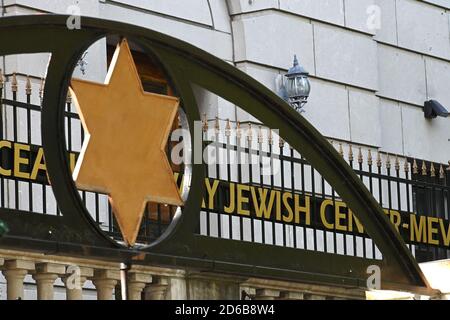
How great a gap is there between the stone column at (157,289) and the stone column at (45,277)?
0.77 metres

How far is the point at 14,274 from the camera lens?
933cm

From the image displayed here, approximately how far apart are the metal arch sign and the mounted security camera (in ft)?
21.4

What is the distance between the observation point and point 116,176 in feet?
31.9

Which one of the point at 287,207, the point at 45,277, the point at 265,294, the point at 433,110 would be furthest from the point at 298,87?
the point at 45,277

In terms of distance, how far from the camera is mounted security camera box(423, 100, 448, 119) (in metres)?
18.1

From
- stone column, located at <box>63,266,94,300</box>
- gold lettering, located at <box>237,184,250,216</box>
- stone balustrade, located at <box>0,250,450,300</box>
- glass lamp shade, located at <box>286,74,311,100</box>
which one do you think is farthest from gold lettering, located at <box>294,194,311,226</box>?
glass lamp shade, located at <box>286,74,311,100</box>

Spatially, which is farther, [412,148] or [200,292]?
[412,148]

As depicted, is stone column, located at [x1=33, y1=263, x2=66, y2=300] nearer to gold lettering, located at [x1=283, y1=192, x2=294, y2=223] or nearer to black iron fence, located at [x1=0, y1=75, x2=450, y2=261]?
black iron fence, located at [x1=0, y1=75, x2=450, y2=261]

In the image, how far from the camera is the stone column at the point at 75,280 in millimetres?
9516

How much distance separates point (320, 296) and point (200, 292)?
1.21 m

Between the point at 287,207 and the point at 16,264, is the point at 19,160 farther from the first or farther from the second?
the point at 287,207

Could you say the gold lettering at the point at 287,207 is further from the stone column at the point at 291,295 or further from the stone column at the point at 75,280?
the stone column at the point at 75,280
